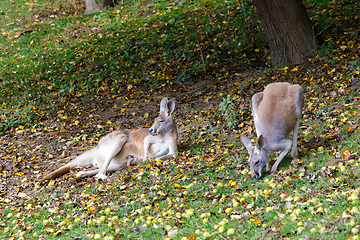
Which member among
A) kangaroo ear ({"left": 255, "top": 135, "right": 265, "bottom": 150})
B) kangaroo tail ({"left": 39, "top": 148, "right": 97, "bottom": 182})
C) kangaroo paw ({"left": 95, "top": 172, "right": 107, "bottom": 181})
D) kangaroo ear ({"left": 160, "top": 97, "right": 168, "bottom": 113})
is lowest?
kangaroo paw ({"left": 95, "top": 172, "right": 107, "bottom": 181})

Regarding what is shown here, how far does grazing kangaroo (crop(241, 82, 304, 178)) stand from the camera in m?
5.99

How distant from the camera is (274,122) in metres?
6.23

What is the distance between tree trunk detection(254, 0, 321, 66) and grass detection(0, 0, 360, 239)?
1.64ft

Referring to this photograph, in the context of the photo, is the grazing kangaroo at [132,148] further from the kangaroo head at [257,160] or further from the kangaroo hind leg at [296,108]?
the kangaroo hind leg at [296,108]

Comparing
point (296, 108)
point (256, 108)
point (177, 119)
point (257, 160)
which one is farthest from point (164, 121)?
point (296, 108)

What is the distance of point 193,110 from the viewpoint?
10.9 m

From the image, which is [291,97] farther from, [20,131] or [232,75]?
[20,131]

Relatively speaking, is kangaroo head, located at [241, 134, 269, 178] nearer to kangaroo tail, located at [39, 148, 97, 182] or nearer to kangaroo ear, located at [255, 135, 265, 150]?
kangaroo ear, located at [255, 135, 265, 150]

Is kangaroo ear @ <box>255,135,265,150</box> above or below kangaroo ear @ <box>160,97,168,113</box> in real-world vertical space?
below

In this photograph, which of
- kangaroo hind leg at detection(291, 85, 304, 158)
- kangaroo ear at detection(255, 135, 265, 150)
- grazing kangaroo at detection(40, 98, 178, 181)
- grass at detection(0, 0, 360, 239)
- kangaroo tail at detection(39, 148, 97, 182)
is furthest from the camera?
kangaroo tail at detection(39, 148, 97, 182)

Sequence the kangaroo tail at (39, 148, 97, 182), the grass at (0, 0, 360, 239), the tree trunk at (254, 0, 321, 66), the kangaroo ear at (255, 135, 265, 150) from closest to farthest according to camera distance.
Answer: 1. the grass at (0, 0, 360, 239)
2. the kangaroo ear at (255, 135, 265, 150)
3. the kangaroo tail at (39, 148, 97, 182)
4. the tree trunk at (254, 0, 321, 66)

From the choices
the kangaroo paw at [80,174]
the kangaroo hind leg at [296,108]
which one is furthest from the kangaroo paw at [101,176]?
the kangaroo hind leg at [296,108]

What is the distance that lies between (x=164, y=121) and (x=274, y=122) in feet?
8.56

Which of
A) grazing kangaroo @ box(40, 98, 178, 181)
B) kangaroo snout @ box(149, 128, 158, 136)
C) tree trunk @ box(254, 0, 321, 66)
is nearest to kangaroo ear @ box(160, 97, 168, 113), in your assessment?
grazing kangaroo @ box(40, 98, 178, 181)
